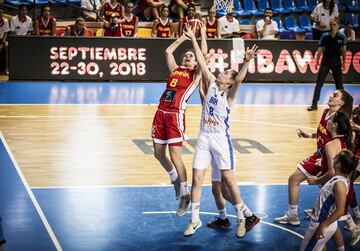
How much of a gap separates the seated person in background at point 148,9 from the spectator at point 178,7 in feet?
1.28

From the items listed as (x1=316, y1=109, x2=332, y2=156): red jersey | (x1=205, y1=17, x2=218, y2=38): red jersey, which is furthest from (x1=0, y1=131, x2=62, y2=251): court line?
(x1=205, y1=17, x2=218, y2=38): red jersey

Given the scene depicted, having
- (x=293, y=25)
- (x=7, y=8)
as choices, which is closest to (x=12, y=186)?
(x=7, y=8)

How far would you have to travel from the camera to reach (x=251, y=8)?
2731 centimetres

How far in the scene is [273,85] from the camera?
23.2 meters

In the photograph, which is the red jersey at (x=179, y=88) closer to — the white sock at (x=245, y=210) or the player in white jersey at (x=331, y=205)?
the white sock at (x=245, y=210)

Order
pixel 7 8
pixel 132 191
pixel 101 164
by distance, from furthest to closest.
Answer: pixel 7 8, pixel 101 164, pixel 132 191

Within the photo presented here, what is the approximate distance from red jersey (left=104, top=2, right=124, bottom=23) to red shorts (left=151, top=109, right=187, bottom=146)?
44.2 feet

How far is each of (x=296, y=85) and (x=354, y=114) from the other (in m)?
14.1

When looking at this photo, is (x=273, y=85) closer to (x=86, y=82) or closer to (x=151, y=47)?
(x=151, y=47)

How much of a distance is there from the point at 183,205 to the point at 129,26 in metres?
14.2

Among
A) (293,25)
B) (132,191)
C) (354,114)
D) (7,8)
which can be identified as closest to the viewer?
(354,114)

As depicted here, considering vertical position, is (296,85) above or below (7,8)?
below

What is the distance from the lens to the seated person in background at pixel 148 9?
2417cm

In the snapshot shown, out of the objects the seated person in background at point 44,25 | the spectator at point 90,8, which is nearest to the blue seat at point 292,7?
the spectator at point 90,8
